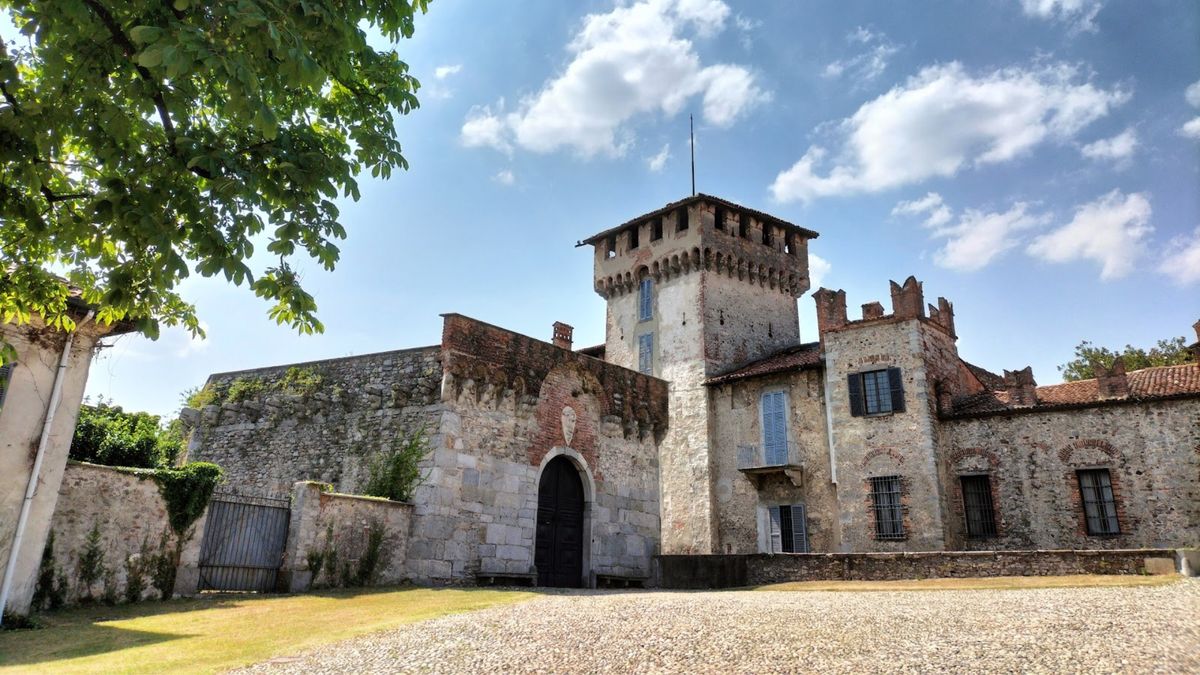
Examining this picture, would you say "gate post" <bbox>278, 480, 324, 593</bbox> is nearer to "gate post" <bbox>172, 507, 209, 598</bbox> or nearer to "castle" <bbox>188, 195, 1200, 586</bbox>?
"gate post" <bbox>172, 507, 209, 598</bbox>

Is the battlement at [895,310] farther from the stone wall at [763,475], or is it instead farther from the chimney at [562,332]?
the chimney at [562,332]

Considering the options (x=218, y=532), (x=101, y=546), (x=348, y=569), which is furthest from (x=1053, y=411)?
(x=101, y=546)

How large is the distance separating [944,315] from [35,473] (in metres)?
26.8

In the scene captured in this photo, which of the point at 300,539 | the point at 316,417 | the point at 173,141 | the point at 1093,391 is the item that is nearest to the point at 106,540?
the point at 300,539

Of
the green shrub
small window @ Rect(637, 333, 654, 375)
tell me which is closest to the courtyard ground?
the green shrub

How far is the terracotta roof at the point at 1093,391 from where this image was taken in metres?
21.6

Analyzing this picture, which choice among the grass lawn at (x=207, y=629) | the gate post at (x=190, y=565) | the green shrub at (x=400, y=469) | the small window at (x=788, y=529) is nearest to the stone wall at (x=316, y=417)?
the green shrub at (x=400, y=469)

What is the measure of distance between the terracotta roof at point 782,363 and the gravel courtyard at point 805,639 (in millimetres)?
16984

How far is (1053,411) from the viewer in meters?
23.0

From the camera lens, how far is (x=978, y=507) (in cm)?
2377

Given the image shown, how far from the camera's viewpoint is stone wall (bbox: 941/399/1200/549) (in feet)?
68.7

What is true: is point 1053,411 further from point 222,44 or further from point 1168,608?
point 222,44

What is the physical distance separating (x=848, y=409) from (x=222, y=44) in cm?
2417

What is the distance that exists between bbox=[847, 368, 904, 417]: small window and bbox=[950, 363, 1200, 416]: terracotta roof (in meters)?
1.94
